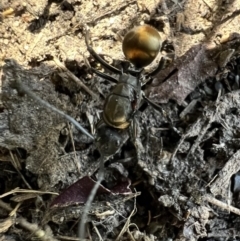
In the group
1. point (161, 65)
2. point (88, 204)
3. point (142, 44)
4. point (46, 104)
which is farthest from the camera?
point (161, 65)

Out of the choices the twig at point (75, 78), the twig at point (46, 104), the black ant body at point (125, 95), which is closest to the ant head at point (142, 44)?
the black ant body at point (125, 95)

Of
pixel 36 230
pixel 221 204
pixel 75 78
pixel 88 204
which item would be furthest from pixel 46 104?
pixel 221 204

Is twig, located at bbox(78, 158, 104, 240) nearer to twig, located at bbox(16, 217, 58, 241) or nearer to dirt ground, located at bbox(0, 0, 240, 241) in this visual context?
dirt ground, located at bbox(0, 0, 240, 241)

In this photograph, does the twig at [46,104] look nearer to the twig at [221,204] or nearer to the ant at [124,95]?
the ant at [124,95]

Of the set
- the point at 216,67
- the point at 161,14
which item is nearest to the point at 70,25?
the point at 161,14

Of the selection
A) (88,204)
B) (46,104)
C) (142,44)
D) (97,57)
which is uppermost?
(142,44)

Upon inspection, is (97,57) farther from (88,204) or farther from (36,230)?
(36,230)

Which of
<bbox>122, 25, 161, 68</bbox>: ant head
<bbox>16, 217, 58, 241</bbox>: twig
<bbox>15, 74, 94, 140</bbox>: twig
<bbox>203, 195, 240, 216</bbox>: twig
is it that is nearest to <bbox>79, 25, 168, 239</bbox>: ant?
<bbox>122, 25, 161, 68</bbox>: ant head
